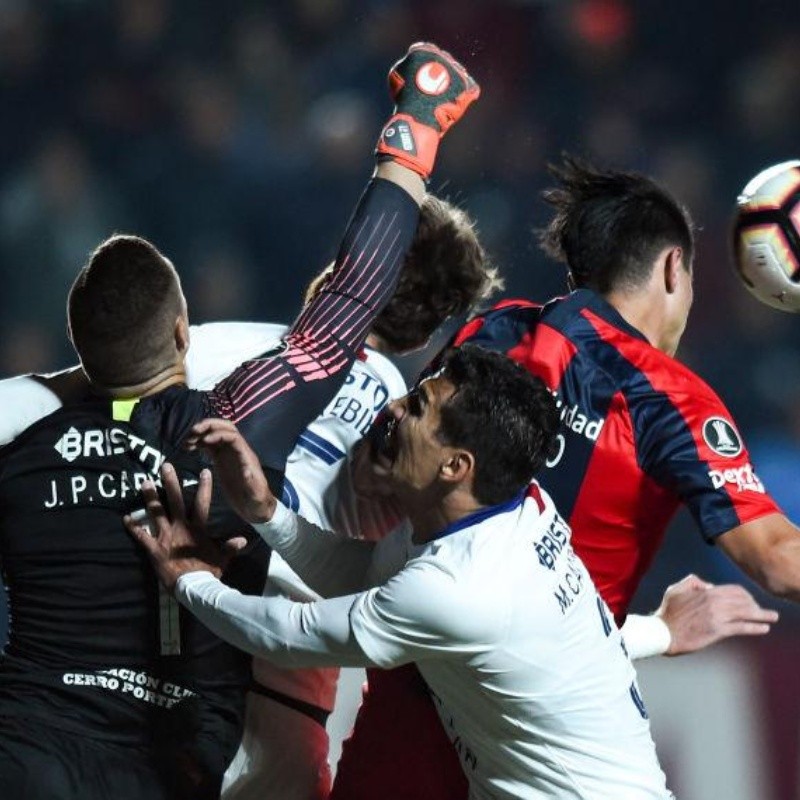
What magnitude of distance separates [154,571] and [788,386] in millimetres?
3794

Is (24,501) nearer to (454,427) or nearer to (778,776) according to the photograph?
(454,427)

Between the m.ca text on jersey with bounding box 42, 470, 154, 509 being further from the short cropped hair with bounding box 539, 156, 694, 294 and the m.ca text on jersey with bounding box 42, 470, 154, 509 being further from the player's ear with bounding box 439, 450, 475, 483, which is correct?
the short cropped hair with bounding box 539, 156, 694, 294

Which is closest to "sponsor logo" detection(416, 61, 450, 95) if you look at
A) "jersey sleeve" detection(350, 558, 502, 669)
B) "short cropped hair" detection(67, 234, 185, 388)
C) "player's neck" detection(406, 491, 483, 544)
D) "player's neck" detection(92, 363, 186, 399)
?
"short cropped hair" detection(67, 234, 185, 388)

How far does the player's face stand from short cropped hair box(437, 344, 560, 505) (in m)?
0.02

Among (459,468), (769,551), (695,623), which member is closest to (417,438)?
(459,468)

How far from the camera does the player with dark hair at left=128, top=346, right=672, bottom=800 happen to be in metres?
2.32

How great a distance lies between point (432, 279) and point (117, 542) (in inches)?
43.5

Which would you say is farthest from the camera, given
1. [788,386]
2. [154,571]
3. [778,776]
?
[788,386]

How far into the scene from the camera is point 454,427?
2.42 m

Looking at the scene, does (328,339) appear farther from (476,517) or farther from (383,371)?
(383,371)

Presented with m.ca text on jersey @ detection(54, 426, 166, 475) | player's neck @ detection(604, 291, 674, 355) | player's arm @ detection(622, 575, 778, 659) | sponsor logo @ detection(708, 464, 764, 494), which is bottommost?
player's arm @ detection(622, 575, 778, 659)

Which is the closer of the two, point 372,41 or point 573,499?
point 573,499

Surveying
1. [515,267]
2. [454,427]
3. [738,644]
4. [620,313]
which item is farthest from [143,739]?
[515,267]

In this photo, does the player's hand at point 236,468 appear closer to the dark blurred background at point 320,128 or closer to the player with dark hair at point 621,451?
the player with dark hair at point 621,451
